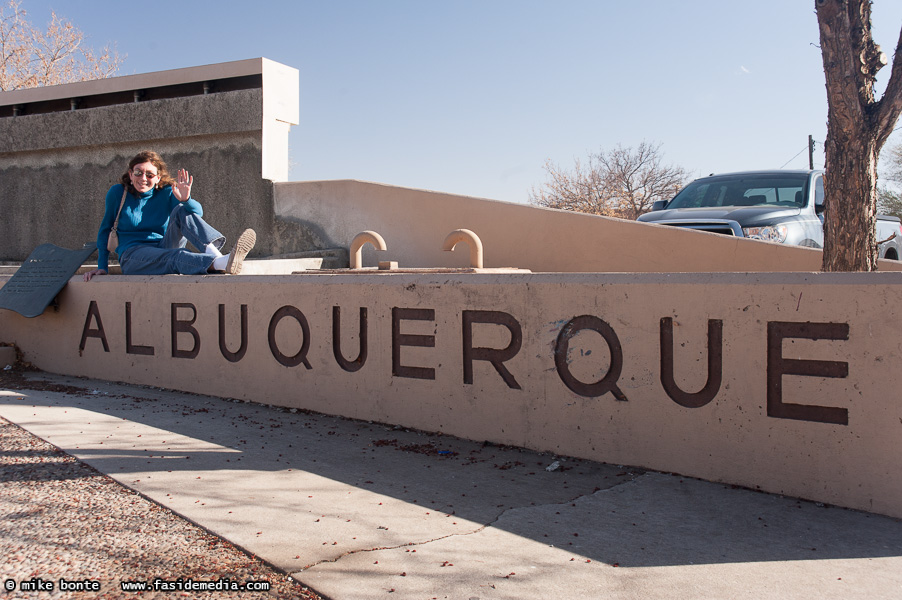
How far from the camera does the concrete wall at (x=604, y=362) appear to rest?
11.8 ft

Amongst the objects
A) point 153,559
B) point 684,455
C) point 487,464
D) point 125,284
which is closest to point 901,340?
point 684,455

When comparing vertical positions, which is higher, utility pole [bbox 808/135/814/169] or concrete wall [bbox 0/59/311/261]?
utility pole [bbox 808/135/814/169]

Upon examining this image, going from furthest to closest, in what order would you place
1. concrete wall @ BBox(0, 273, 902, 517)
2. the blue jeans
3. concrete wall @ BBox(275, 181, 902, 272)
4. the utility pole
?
Result: the utility pole
concrete wall @ BBox(275, 181, 902, 272)
the blue jeans
concrete wall @ BBox(0, 273, 902, 517)

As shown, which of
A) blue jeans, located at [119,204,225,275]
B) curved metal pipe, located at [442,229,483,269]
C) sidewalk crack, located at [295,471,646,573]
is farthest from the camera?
curved metal pipe, located at [442,229,483,269]

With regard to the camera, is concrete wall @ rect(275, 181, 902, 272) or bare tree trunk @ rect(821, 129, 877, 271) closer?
bare tree trunk @ rect(821, 129, 877, 271)

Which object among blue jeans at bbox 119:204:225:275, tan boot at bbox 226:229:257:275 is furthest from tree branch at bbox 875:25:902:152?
blue jeans at bbox 119:204:225:275

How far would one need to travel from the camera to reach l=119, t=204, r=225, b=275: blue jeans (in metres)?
6.80

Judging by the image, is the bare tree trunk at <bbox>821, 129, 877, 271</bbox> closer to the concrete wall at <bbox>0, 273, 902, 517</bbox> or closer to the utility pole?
the concrete wall at <bbox>0, 273, 902, 517</bbox>

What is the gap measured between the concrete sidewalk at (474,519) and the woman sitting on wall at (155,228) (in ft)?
6.93

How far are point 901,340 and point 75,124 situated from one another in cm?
1202

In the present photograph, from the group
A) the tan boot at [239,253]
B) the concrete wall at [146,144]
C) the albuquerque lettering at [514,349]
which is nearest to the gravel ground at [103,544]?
the albuquerque lettering at [514,349]

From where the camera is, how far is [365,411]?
18.0 ft

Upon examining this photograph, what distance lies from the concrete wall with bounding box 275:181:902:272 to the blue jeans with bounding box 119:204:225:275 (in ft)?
10.2

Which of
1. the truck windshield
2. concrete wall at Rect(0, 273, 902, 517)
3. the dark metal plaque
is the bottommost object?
concrete wall at Rect(0, 273, 902, 517)
